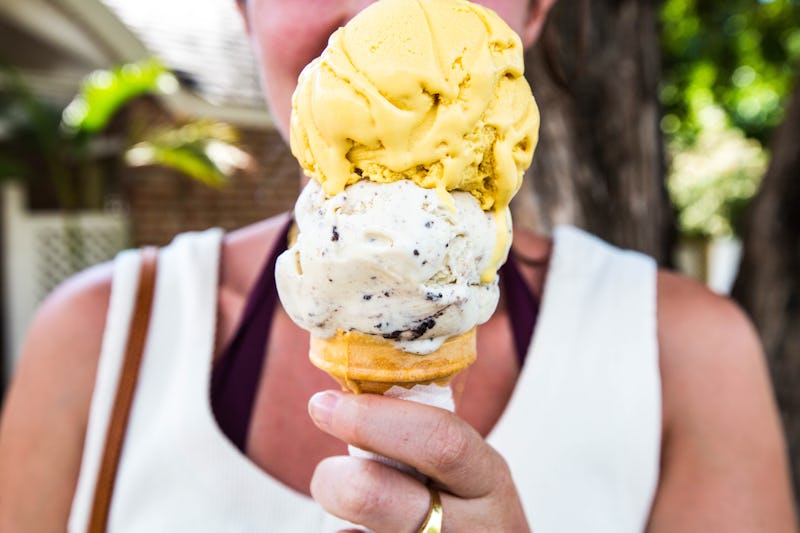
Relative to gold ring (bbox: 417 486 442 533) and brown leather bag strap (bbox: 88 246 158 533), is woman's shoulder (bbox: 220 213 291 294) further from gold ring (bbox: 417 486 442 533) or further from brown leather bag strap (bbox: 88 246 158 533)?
gold ring (bbox: 417 486 442 533)

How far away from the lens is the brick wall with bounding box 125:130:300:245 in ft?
27.9

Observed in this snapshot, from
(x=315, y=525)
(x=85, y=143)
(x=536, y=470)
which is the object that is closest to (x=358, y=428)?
(x=315, y=525)

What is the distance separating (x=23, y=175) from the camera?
279 inches

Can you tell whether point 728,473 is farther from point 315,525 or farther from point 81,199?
point 81,199

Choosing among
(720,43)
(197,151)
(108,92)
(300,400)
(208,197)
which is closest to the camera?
(300,400)

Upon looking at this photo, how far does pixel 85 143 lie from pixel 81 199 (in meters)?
1.20

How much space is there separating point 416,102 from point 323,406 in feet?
1.58

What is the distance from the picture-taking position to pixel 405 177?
108cm

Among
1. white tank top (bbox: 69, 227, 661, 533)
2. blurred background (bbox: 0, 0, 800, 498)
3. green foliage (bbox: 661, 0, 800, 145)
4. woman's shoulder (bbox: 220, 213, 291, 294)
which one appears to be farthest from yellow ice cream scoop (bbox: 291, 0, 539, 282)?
green foliage (bbox: 661, 0, 800, 145)

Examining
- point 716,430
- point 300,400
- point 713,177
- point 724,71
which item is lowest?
point 713,177

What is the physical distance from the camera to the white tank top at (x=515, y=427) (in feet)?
5.30

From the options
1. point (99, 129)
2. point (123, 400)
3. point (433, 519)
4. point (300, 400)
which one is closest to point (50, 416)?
point (123, 400)

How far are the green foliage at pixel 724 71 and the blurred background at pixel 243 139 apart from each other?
4cm

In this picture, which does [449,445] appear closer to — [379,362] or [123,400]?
[379,362]
